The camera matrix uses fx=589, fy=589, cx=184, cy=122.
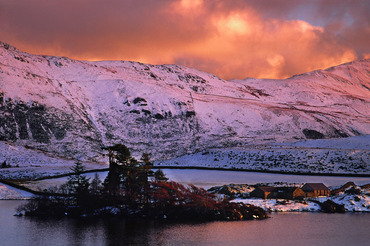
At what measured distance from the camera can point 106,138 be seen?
7653 inches

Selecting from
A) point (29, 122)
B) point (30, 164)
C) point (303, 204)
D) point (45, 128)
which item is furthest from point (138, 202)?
point (29, 122)

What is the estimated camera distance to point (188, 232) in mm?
65812

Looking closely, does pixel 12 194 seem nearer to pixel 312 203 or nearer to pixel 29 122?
pixel 312 203

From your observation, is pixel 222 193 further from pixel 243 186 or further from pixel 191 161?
pixel 191 161

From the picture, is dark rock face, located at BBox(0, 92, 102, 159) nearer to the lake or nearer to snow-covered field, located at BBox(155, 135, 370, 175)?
snow-covered field, located at BBox(155, 135, 370, 175)

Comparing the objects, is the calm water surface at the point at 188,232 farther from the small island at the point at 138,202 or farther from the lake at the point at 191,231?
the small island at the point at 138,202

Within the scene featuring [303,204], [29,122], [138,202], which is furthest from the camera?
[29,122]

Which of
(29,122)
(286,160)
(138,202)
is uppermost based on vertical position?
(29,122)

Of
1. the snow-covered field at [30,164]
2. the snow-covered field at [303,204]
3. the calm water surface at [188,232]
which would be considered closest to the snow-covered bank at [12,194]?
the snow-covered field at [30,164]

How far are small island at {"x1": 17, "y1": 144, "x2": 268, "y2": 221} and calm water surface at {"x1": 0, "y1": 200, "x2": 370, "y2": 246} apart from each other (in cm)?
352

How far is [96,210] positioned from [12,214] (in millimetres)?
11203

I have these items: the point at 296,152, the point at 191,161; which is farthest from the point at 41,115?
the point at 296,152

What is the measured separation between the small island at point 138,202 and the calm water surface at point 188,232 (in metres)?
3.52

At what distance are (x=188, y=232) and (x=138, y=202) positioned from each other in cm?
1809
